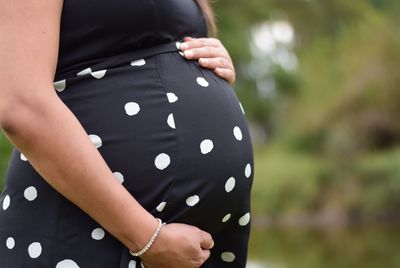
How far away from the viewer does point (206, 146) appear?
5.06ft

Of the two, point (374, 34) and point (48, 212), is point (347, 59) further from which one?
point (48, 212)

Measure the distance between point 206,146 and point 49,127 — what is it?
13.1 inches

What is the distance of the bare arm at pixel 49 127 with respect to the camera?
134cm

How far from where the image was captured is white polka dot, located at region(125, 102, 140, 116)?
4.83ft

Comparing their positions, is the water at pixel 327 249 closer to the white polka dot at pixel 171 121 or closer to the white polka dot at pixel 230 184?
the white polka dot at pixel 230 184

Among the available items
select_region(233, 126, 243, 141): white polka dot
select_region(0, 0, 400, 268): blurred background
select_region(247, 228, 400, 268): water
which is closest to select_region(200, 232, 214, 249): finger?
select_region(233, 126, 243, 141): white polka dot

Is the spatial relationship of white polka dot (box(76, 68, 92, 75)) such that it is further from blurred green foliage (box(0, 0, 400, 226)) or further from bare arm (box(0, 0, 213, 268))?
blurred green foliage (box(0, 0, 400, 226))

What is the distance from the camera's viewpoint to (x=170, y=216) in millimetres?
1482

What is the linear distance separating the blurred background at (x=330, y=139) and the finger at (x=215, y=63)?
8.40 meters

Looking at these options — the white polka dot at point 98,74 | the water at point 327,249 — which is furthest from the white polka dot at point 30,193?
the water at point 327,249

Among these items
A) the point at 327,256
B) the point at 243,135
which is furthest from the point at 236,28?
the point at 243,135

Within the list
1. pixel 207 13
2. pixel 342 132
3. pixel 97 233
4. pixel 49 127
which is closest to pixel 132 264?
pixel 97 233

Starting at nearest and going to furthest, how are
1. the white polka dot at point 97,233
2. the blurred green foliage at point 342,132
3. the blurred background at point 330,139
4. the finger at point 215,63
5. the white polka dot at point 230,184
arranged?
the white polka dot at point 97,233 < the white polka dot at point 230,184 < the finger at point 215,63 < the blurred background at point 330,139 < the blurred green foliage at point 342,132

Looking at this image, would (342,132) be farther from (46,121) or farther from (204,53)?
(46,121)
